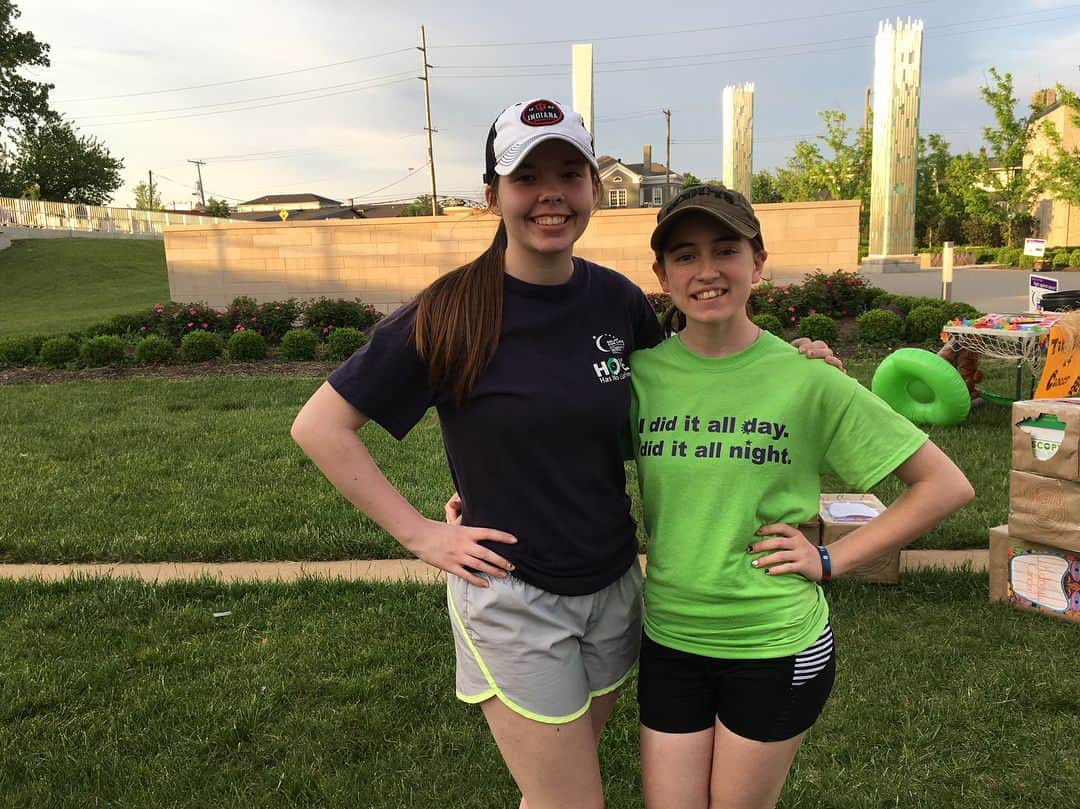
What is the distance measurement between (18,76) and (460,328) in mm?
55271

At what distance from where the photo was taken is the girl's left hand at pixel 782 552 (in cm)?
175

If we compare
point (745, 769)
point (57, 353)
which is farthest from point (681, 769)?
point (57, 353)

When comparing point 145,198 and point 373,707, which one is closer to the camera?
point 373,707

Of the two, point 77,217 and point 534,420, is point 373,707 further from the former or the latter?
point 77,217

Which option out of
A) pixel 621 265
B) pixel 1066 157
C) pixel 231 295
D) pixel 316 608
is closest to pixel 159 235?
pixel 231 295

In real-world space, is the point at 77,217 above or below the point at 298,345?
above

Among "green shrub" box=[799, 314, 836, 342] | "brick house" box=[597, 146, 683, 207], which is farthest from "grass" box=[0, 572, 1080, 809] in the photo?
"brick house" box=[597, 146, 683, 207]

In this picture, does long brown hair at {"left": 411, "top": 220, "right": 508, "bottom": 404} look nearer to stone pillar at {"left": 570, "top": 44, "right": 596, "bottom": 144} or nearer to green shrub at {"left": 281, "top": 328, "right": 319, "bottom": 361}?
green shrub at {"left": 281, "top": 328, "right": 319, "bottom": 361}

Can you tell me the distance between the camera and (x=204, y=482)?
21.0 ft

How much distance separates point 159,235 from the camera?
2013 inches

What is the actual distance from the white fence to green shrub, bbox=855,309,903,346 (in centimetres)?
3442

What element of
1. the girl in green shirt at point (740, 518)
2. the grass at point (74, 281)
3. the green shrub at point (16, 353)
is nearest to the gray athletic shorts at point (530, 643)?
the girl in green shirt at point (740, 518)

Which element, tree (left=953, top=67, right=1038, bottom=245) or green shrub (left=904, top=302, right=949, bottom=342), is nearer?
green shrub (left=904, top=302, right=949, bottom=342)

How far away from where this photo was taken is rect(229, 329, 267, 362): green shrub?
1214cm
